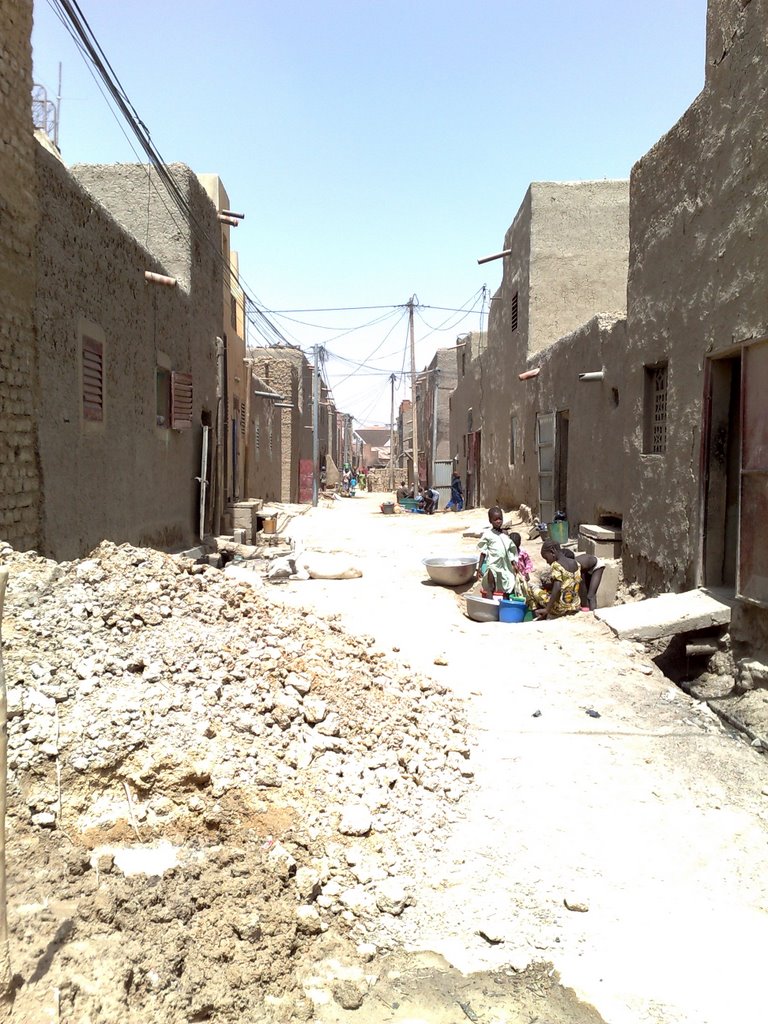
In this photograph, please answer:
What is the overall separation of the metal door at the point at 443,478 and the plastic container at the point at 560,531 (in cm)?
1399

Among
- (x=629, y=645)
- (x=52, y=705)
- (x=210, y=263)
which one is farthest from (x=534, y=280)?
(x=52, y=705)

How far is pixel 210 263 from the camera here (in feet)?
39.9

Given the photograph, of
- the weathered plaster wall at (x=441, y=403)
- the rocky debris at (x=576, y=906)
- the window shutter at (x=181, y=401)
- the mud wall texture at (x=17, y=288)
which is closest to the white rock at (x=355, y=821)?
the rocky debris at (x=576, y=906)

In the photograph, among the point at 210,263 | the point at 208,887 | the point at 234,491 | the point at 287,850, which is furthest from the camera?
the point at 234,491

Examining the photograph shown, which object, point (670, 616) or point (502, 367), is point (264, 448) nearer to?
point (502, 367)

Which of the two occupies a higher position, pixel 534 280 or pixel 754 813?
pixel 534 280

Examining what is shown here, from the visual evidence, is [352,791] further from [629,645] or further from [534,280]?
[534,280]

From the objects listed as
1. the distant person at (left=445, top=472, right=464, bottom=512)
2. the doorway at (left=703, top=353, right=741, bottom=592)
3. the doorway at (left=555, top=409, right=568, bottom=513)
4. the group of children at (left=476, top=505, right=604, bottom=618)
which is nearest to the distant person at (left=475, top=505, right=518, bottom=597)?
the group of children at (left=476, top=505, right=604, bottom=618)

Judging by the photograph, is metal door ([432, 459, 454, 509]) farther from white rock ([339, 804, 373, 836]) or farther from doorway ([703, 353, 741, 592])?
white rock ([339, 804, 373, 836])

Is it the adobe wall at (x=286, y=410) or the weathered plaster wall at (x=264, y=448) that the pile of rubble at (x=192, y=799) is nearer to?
the weathered plaster wall at (x=264, y=448)

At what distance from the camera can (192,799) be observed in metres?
3.09

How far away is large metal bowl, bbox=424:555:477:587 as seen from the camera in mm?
9008

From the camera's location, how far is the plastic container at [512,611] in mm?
7453

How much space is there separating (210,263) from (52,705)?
34.0 ft
